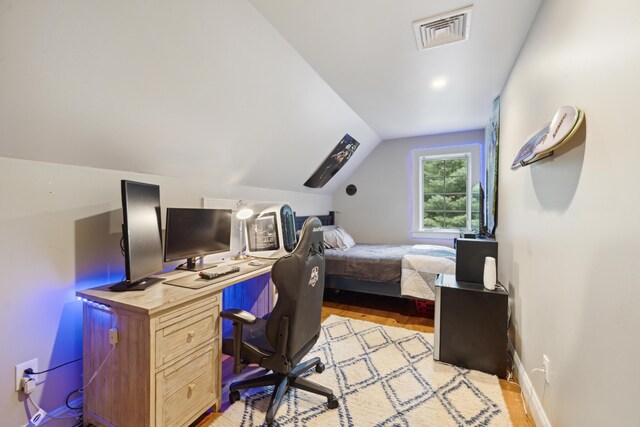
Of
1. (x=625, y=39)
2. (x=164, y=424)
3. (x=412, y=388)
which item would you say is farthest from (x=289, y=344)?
(x=625, y=39)

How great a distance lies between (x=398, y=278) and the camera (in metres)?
3.23

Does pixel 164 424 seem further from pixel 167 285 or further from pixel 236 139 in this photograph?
pixel 236 139

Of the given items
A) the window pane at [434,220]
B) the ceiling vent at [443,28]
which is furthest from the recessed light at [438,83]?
the window pane at [434,220]

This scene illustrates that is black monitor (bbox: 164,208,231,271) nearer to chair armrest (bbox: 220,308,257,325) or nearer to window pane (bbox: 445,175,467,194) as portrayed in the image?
chair armrest (bbox: 220,308,257,325)

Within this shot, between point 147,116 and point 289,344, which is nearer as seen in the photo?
point 289,344

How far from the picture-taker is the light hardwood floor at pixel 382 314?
1.88m

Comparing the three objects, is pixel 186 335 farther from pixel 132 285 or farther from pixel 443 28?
pixel 443 28

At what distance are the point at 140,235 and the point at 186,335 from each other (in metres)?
0.64

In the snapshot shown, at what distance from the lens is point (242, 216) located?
2.60 meters

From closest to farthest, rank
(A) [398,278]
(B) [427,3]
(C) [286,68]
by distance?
(B) [427,3], (C) [286,68], (A) [398,278]

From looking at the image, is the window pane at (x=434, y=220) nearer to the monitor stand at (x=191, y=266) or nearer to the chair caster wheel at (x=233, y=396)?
the monitor stand at (x=191, y=266)

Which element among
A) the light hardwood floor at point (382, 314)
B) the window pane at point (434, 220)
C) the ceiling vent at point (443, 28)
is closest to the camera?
the ceiling vent at point (443, 28)

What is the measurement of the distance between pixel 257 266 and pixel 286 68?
1621 mm

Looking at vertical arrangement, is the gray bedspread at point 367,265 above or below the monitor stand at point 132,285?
below
